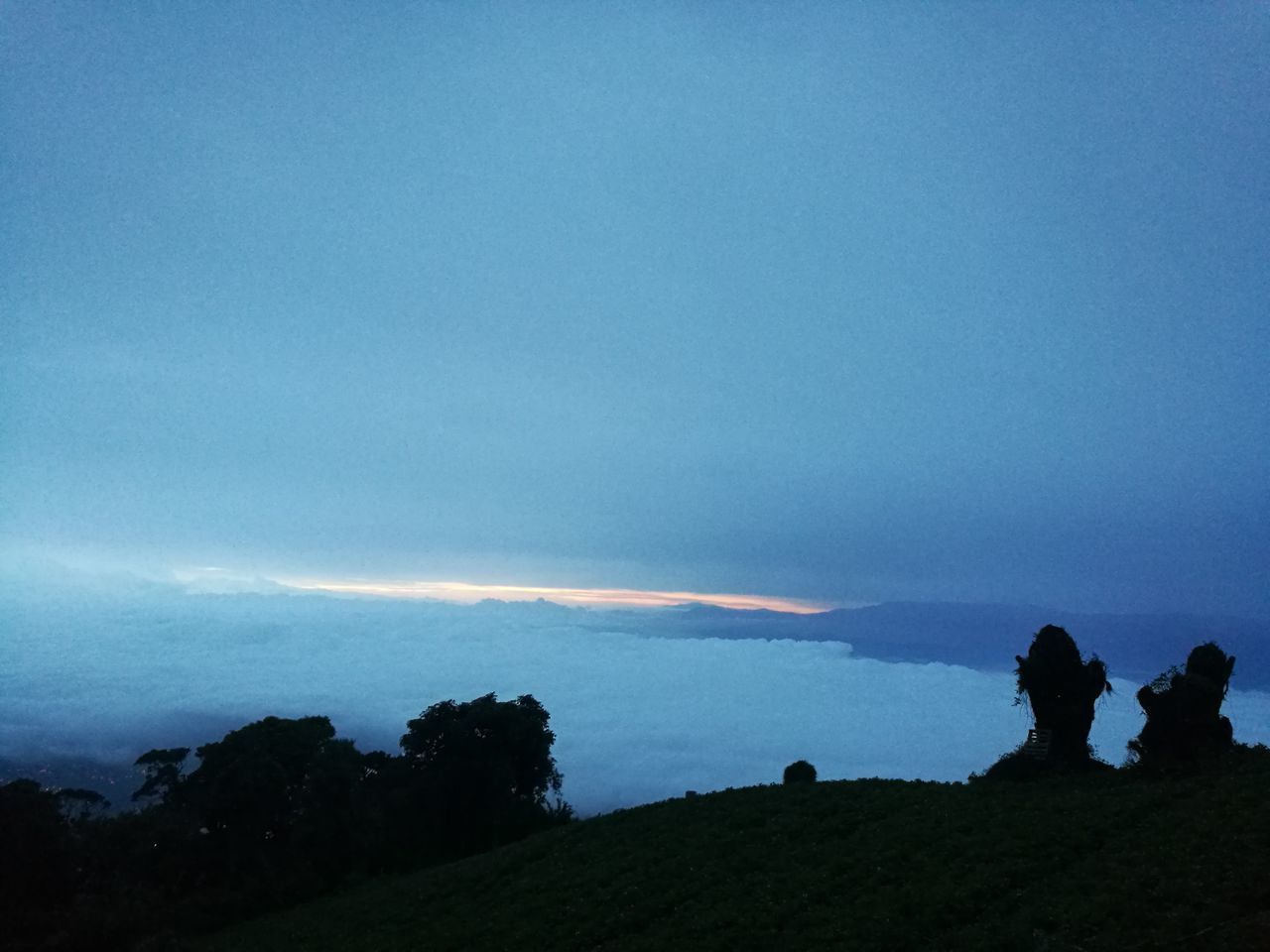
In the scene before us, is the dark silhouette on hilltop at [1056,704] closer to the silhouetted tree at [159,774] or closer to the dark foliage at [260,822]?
the dark foliage at [260,822]

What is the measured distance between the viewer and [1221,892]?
16.1 m

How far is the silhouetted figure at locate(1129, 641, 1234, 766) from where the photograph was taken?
93.1ft

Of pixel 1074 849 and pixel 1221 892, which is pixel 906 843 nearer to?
pixel 1074 849

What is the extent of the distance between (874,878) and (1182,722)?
51.0 feet

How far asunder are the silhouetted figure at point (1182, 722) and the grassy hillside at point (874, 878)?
2.22 meters

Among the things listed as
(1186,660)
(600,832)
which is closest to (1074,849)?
(1186,660)

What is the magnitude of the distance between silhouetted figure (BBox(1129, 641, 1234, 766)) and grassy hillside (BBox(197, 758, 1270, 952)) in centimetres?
222

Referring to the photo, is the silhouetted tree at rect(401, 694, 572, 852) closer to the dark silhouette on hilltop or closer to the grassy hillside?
the grassy hillside

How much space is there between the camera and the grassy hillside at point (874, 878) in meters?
16.7

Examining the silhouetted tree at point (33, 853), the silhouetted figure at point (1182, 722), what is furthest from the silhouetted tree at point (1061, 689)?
the silhouetted tree at point (33, 853)

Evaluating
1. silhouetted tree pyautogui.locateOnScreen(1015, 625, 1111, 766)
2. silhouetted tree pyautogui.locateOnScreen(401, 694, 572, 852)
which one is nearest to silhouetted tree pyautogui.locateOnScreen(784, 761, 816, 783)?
silhouetted tree pyautogui.locateOnScreen(1015, 625, 1111, 766)

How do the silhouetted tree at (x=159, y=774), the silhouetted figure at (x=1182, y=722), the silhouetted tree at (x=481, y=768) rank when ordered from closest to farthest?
the silhouetted figure at (x=1182, y=722), the silhouetted tree at (x=159, y=774), the silhouetted tree at (x=481, y=768)

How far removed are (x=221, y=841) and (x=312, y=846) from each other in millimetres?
5442

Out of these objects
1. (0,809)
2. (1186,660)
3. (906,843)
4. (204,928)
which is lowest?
(204,928)
